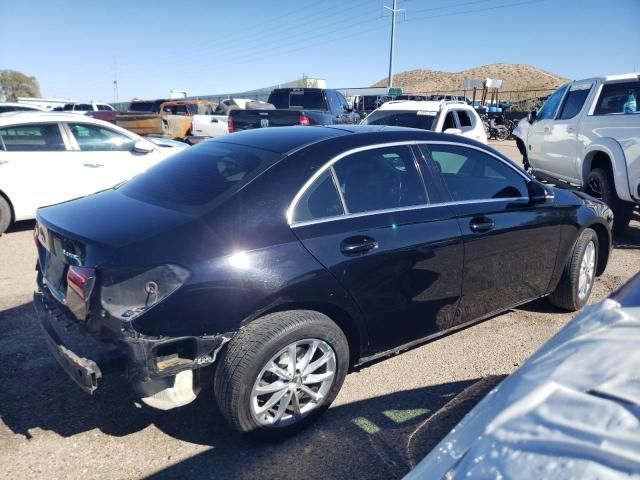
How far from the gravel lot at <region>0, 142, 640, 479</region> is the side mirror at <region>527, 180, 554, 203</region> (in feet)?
3.68

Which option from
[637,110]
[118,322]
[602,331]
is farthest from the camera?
[637,110]

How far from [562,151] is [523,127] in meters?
2.09

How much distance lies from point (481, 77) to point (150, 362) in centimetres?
9492

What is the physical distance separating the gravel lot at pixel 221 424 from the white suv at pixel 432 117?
6058 millimetres

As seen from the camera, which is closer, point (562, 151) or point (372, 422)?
point (372, 422)

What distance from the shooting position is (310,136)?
11.0ft

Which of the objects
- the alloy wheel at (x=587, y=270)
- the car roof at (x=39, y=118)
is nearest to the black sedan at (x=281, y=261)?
the alloy wheel at (x=587, y=270)

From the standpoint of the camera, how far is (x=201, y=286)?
2.45m

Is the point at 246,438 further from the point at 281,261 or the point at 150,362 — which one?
the point at 281,261

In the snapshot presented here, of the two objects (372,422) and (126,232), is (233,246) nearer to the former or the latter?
(126,232)

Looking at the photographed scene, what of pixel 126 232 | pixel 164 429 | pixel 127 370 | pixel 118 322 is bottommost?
pixel 164 429

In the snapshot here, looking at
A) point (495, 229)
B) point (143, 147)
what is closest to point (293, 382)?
point (495, 229)

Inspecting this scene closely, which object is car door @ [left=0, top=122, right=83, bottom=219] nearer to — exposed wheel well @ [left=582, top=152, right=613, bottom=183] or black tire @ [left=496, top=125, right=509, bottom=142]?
exposed wheel well @ [left=582, top=152, right=613, bottom=183]

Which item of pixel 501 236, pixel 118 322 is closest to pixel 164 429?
pixel 118 322
